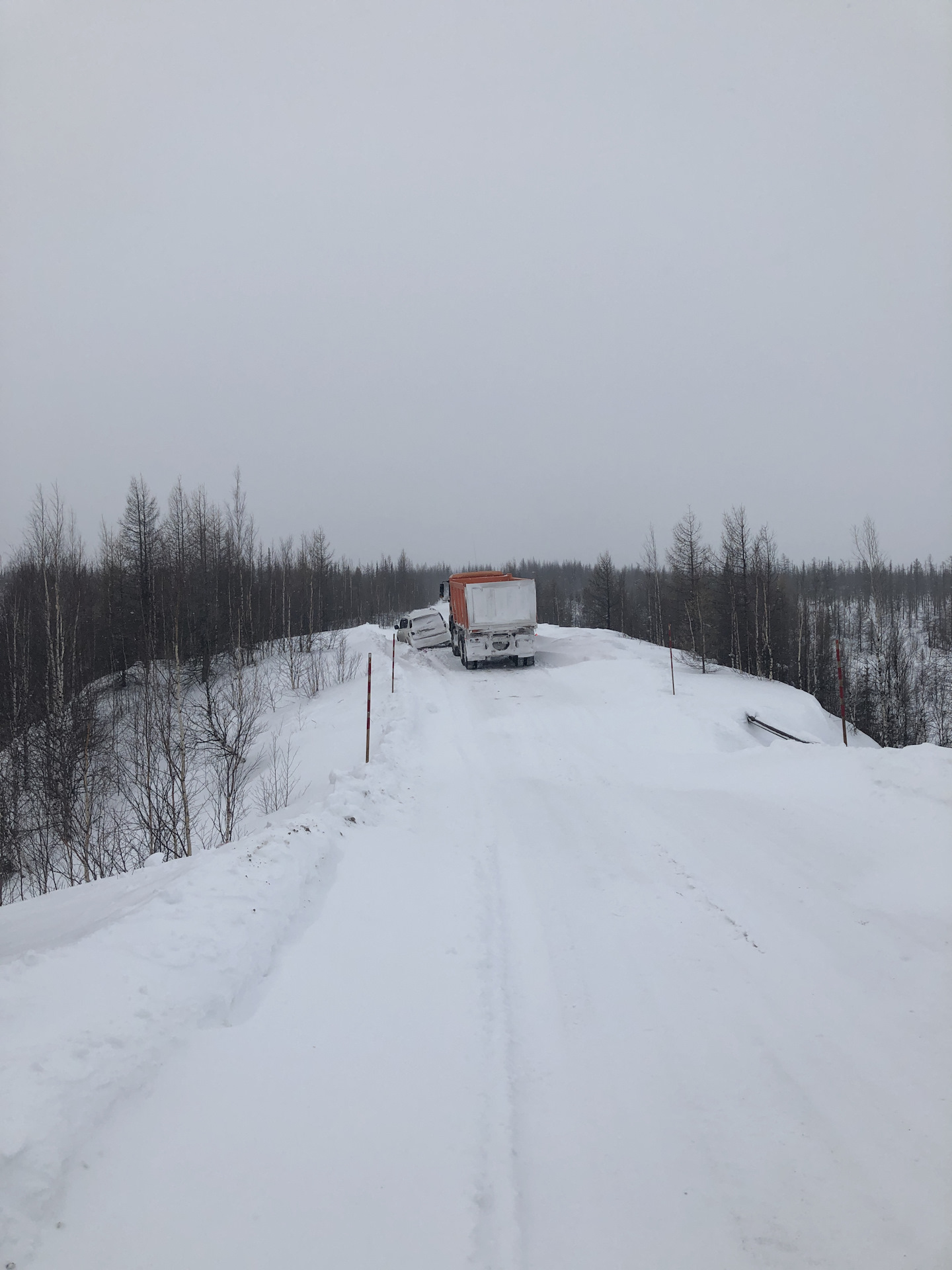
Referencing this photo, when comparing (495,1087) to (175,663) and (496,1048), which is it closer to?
(496,1048)

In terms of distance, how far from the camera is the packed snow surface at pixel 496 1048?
2.41 metres

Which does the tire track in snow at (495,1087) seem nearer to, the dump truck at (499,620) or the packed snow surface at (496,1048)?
the packed snow surface at (496,1048)

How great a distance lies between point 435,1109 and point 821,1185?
187 cm

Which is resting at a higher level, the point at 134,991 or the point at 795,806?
the point at 134,991

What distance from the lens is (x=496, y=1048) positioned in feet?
11.5

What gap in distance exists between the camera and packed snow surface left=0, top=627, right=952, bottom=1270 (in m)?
2.41

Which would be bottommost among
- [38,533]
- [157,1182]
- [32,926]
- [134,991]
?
[32,926]

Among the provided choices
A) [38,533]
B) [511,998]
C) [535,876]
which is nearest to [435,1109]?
[511,998]

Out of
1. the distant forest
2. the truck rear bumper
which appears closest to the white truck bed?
the truck rear bumper

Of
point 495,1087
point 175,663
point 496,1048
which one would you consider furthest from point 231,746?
point 495,1087

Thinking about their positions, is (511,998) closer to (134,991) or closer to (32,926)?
(134,991)

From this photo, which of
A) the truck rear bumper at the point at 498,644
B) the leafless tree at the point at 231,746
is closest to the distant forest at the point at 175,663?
the leafless tree at the point at 231,746

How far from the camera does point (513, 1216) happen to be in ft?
8.16

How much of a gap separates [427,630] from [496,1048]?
2302 centimetres
